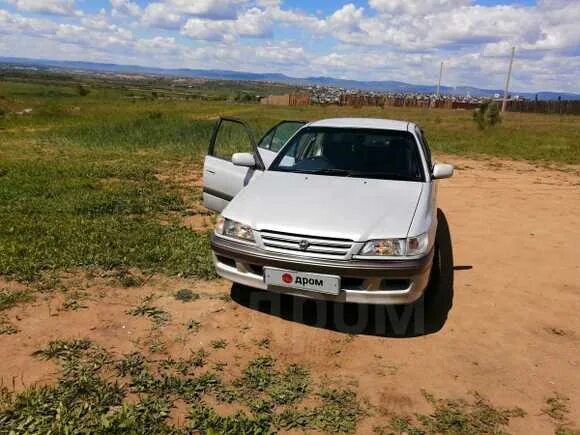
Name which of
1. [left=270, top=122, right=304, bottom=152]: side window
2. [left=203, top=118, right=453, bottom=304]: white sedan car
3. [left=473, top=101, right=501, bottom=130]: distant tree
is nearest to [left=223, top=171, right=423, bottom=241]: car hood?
[left=203, top=118, right=453, bottom=304]: white sedan car

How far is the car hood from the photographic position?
3.32 m

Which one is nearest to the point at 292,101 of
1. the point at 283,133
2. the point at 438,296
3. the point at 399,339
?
the point at 283,133

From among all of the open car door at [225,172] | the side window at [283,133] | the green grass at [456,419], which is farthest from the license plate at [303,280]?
the side window at [283,133]

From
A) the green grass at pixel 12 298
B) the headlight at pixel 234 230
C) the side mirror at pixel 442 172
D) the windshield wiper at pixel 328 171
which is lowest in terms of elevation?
the green grass at pixel 12 298

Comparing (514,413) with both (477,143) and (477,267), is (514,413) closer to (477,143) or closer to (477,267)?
(477,267)

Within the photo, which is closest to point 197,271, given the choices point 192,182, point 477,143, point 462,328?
point 462,328

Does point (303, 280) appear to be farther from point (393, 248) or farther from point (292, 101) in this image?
point (292, 101)

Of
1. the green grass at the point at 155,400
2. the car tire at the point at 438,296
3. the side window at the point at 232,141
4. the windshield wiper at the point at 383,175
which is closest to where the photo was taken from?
the green grass at the point at 155,400

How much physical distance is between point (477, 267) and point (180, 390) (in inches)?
140

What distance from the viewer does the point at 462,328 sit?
12.4ft

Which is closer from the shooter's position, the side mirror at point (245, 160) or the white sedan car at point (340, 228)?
the white sedan car at point (340, 228)

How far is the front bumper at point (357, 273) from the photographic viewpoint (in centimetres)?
321

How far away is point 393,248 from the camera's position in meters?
3.28

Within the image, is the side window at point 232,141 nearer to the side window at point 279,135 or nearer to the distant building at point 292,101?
the side window at point 279,135
